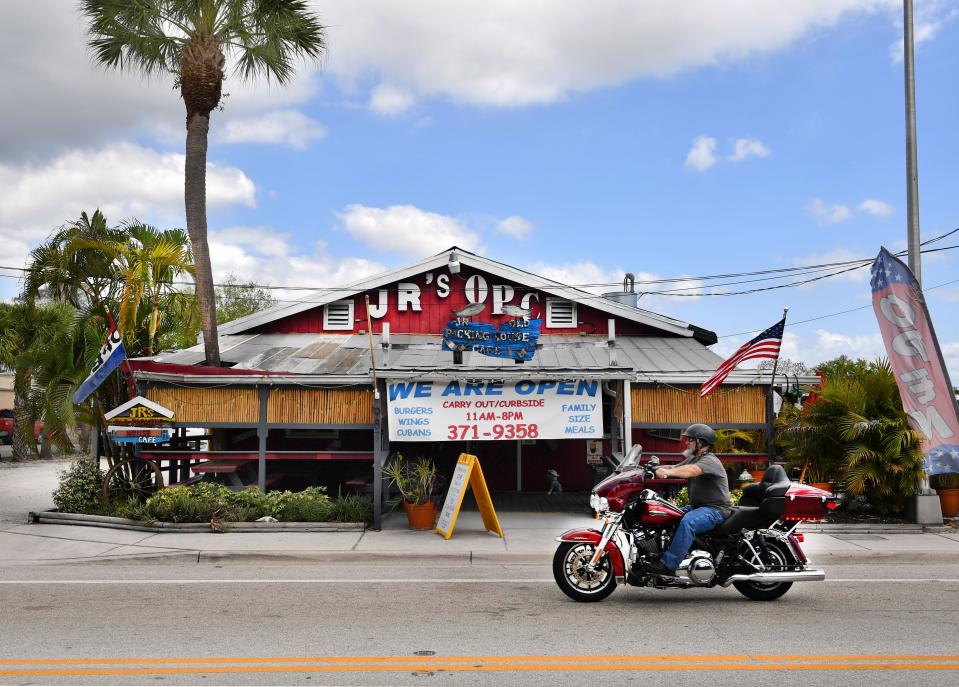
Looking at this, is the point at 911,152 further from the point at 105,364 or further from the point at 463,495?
the point at 105,364

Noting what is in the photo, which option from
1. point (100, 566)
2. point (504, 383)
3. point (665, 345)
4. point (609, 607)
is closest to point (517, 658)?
point (609, 607)

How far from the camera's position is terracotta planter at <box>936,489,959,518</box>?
45.6 ft

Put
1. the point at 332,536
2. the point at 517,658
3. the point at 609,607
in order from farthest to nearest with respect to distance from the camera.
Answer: the point at 332,536 → the point at 609,607 → the point at 517,658

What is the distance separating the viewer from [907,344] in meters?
13.2

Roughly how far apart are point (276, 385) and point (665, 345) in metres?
9.20

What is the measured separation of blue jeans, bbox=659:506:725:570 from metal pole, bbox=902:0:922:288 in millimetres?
8078

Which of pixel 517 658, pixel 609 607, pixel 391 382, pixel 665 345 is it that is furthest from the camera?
pixel 665 345

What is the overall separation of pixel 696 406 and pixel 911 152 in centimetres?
564

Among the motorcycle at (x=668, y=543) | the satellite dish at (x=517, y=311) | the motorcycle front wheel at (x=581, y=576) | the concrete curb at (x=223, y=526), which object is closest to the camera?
the motorcycle at (x=668, y=543)

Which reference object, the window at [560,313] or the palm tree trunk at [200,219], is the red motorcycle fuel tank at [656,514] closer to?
the palm tree trunk at [200,219]

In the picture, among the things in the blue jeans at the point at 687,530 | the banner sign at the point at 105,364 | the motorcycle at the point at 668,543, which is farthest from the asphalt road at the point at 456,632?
the banner sign at the point at 105,364

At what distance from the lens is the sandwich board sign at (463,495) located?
12656mm

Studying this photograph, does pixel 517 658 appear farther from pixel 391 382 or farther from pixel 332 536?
pixel 391 382

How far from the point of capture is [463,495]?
12688 millimetres
